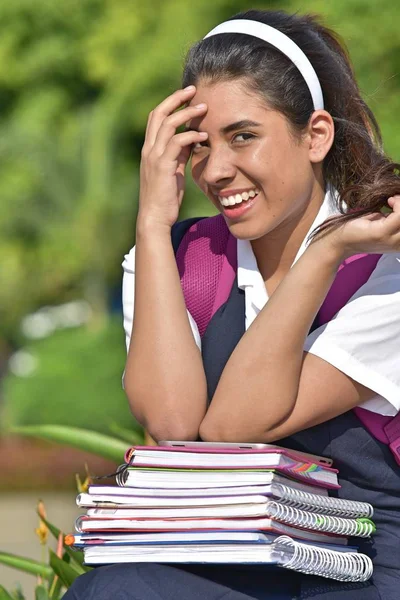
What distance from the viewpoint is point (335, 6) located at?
21.0 ft

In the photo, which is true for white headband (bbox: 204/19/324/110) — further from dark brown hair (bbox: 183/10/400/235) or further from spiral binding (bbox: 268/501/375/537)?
spiral binding (bbox: 268/501/375/537)

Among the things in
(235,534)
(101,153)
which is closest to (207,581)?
(235,534)

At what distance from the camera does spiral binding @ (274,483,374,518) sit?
2342 mm

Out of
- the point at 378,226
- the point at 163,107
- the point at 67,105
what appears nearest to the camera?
the point at 378,226

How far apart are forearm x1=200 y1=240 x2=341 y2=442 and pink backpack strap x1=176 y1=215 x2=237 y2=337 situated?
297mm

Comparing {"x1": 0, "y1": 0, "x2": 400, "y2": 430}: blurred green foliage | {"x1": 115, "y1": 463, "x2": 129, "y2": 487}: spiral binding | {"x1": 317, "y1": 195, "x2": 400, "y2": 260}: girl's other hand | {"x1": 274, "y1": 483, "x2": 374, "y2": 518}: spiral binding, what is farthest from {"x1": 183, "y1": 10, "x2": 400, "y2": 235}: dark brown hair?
{"x1": 0, "y1": 0, "x2": 400, "y2": 430}: blurred green foliage

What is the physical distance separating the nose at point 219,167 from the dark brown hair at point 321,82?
0.15 meters

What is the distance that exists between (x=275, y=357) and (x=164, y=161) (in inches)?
23.7

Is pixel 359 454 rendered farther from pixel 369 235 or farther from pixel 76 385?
pixel 76 385

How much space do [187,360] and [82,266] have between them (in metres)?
15.5

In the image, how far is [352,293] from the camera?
104 inches

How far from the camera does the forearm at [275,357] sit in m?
2.48

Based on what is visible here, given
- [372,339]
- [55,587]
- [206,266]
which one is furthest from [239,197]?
[55,587]

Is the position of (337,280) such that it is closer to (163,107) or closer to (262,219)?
(262,219)
